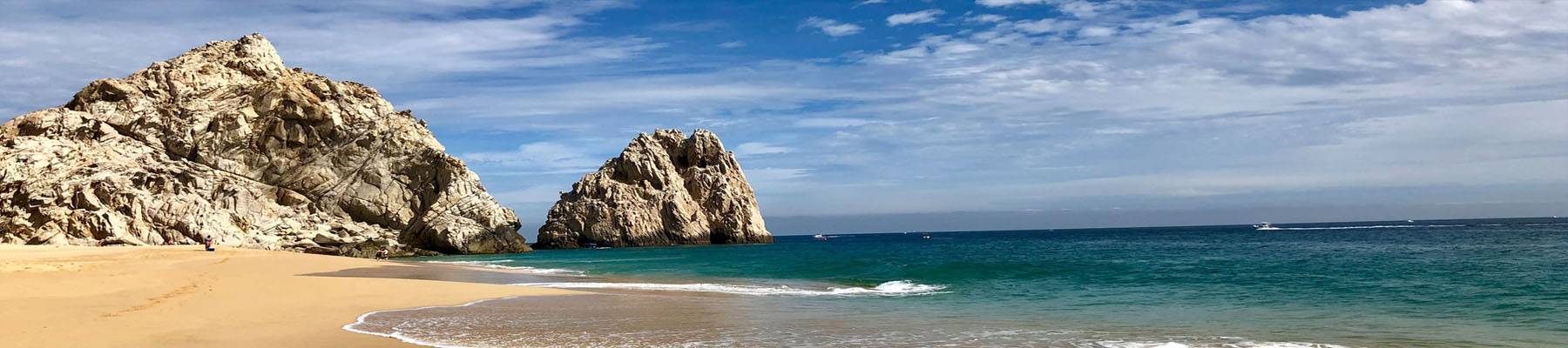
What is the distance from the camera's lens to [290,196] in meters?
64.9

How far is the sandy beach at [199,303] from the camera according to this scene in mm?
11438

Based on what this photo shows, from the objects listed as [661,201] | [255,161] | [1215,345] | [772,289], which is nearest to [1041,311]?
[1215,345]

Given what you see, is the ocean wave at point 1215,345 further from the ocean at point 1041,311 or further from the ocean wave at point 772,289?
the ocean wave at point 772,289

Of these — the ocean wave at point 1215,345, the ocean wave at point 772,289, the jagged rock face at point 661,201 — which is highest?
the jagged rock face at point 661,201

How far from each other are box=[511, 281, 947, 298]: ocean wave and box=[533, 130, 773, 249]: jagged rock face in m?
62.6

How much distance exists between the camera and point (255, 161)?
66438 millimetres

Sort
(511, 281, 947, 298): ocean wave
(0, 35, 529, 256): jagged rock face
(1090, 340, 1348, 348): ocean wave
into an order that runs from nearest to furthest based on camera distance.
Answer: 1. (1090, 340, 1348, 348): ocean wave
2. (511, 281, 947, 298): ocean wave
3. (0, 35, 529, 256): jagged rock face

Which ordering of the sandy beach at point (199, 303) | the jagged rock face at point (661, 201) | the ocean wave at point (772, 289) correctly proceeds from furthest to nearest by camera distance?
the jagged rock face at point (661, 201)
the ocean wave at point (772, 289)
the sandy beach at point (199, 303)

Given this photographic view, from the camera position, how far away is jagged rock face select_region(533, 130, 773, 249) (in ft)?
298

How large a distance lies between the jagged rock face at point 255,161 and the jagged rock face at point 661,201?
17.0 metres

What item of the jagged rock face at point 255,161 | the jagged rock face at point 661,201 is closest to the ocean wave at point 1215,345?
the jagged rock face at point 255,161

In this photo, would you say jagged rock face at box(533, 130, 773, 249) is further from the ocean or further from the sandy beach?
the sandy beach

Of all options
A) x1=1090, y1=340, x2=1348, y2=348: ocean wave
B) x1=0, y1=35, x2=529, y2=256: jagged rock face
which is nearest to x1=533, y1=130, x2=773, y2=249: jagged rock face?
x1=0, y1=35, x2=529, y2=256: jagged rock face

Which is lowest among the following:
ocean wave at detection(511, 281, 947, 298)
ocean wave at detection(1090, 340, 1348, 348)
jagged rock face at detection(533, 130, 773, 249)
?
ocean wave at detection(1090, 340, 1348, 348)
